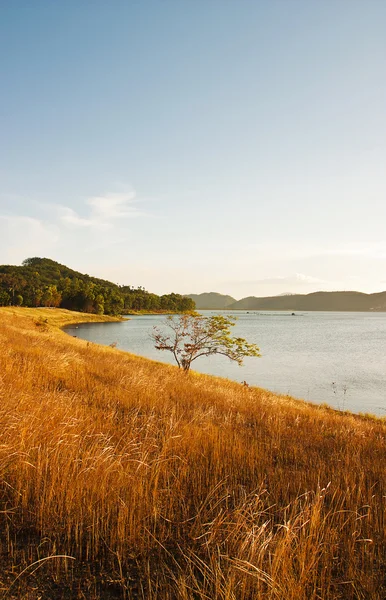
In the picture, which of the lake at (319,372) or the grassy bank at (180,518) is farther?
the lake at (319,372)

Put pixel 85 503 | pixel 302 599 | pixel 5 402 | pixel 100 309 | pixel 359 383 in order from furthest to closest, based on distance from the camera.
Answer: pixel 100 309
pixel 359 383
pixel 5 402
pixel 85 503
pixel 302 599

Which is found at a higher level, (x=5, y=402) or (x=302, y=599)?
(x=5, y=402)

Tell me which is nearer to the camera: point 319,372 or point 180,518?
point 180,518

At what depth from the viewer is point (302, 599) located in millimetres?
2055

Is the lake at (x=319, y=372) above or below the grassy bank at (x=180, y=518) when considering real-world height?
below

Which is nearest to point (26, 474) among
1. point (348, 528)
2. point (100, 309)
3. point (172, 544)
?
point (172, 544)

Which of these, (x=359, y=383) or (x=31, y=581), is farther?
(x=359, y=383)

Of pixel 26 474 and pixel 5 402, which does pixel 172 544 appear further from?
pixel 5 402

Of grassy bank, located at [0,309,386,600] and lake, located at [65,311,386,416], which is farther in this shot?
lake, located at [65,311,386,416]

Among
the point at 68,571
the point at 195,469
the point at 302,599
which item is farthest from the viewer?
the point at 195,469

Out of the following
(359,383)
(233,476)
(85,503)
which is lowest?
(359,383)

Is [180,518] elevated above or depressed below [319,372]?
above

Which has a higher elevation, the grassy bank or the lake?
the grassy bank

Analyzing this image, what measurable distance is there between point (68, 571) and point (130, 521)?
51 centimetres
